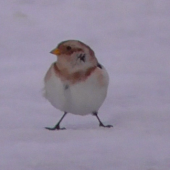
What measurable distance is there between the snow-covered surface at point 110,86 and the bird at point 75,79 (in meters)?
0.19

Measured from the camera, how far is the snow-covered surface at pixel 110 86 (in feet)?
12.1

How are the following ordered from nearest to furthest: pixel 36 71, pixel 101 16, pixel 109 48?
1. pixel 36 71
2. pixel 109 48
3. pixel 101 16

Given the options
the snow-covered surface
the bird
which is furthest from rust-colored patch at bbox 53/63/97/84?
the snow-covered surface

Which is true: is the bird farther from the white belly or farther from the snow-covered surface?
the snow-covered surface

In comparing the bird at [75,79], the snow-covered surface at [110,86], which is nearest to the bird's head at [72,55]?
the bird at [75,79]

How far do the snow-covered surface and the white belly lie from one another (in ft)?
0.51

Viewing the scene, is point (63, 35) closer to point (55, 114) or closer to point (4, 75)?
point (4, 75)

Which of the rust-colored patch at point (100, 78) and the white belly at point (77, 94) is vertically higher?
the rust-colored patch at point (100, 78)

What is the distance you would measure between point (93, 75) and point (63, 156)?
23.4 inches

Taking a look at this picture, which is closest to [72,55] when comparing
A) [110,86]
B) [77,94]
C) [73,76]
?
[73,76]

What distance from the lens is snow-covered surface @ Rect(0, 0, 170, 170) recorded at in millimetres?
3699

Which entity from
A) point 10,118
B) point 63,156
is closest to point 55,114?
point 10,118

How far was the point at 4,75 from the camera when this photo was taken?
17.8ft

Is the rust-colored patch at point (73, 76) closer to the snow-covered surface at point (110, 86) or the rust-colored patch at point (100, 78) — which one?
the rust-colored patch at point (100, 78)
